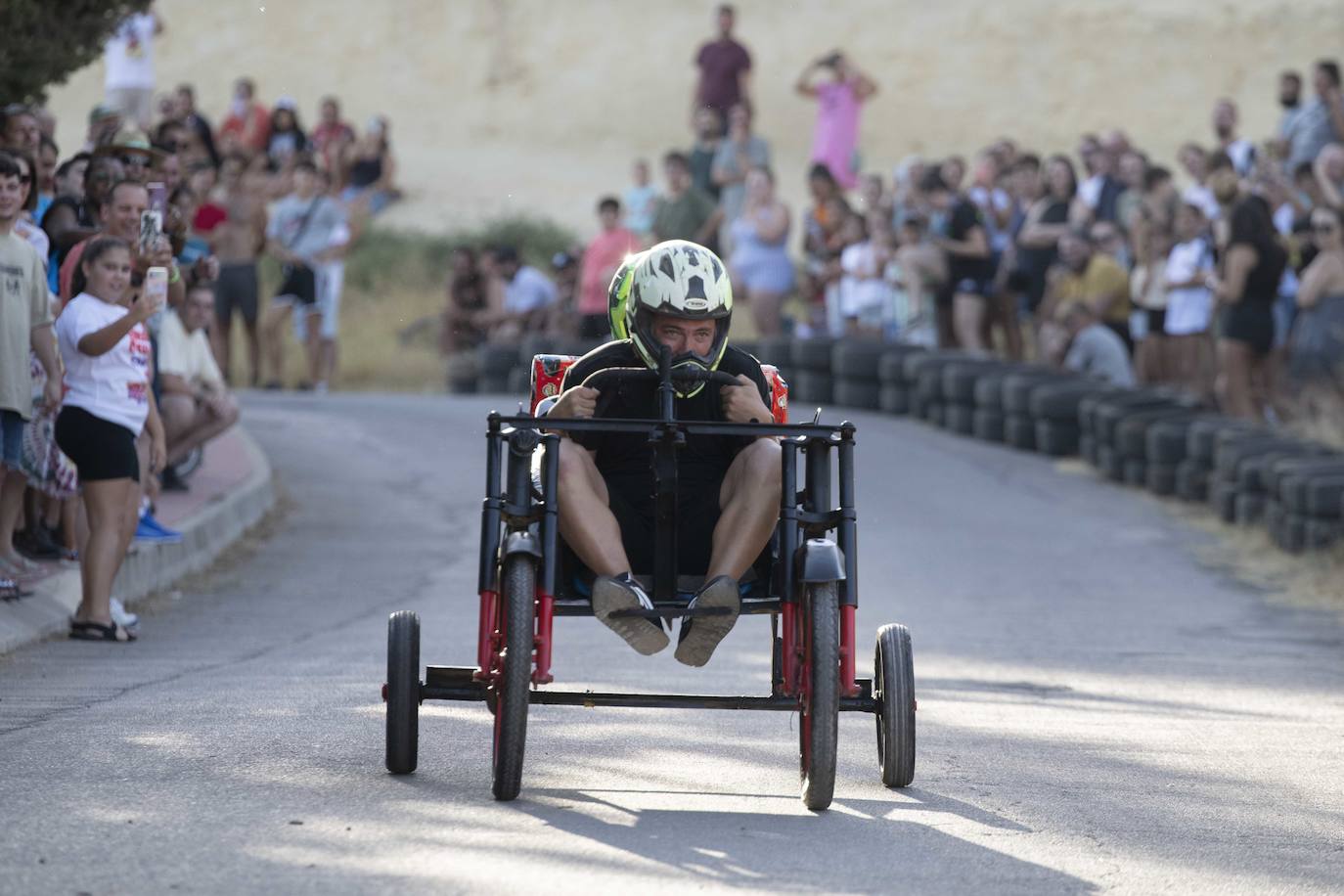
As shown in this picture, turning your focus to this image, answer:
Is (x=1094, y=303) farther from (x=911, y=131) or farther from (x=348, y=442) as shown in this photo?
(x=911, y=131)

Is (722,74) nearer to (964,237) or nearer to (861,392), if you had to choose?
(861,392)

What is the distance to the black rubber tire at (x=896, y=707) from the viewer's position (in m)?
7.21

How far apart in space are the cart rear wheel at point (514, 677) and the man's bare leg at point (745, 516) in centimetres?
70

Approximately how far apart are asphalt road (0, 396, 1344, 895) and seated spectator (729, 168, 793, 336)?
31.4 ft

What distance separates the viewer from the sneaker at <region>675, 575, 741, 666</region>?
6.93 meters

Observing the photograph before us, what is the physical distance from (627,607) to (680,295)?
110 cm

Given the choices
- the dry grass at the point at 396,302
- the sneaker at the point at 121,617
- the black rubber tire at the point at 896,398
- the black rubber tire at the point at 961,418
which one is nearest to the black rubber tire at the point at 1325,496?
the black rubber tire at the point at 961,418

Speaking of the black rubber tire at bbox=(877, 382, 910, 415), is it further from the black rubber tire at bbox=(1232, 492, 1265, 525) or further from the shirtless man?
the black rubber tire at bbox=(1232, 492, 1265, 525)

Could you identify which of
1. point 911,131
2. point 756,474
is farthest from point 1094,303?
point 911,131

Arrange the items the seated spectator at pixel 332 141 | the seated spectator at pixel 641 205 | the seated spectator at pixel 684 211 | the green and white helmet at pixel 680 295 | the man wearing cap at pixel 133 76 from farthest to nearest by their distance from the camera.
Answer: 1. the seated spectator at pixel 332 141
2. the seated spectator at pixel 641 205
3. the man wearing cap at pixel 133 76
4. the seated spectator at pixel 684 211
5. the green and white helmet at pixel 680 295

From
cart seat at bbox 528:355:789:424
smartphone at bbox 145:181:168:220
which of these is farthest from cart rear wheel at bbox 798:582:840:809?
smartphone at bbox 145:181:168:220

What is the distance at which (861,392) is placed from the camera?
24078mm

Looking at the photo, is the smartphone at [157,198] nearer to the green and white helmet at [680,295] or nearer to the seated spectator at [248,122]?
A: the green and white helmet at [680,295]

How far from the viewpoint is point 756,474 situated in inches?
285
